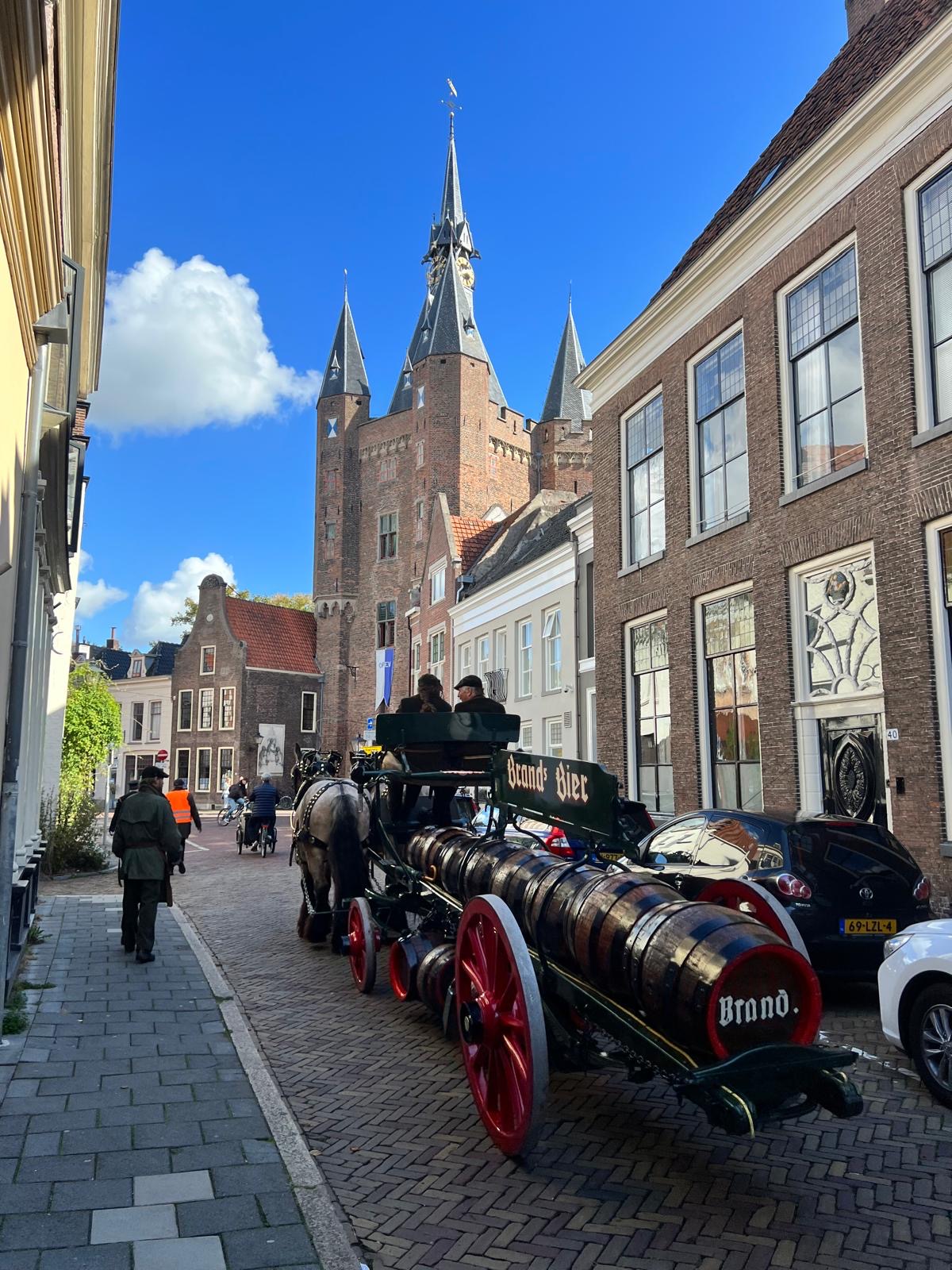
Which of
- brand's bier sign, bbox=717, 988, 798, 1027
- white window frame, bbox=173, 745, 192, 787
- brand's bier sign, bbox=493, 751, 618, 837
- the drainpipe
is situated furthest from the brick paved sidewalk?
white window frame, bbox=173, 745, 192, 787

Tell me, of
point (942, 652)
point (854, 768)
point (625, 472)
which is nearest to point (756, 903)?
point (942, 652)

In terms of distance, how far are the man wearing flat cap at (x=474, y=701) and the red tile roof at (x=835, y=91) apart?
9673 millimetres

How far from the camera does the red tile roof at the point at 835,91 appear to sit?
13695 millimetres

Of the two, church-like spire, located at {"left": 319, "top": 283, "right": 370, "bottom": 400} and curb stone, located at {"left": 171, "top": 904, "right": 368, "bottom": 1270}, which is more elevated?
church-like spire, located at {"left": 319, "top": 283, "right": 370, "bottom": 400}

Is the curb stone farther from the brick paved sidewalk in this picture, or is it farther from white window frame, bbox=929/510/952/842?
white window frame, bbox=929/510/952/842

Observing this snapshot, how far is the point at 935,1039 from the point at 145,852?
644cm

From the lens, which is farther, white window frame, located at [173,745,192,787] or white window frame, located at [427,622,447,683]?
white window frame, located at [173,745,192,787]

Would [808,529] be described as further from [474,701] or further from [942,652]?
[474,701]

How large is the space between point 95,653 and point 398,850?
207 feet

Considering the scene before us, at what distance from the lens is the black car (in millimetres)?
7059

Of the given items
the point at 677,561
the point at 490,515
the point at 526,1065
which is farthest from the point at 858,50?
the point at 490,515

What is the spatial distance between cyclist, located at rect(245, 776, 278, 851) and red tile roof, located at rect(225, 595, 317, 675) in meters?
31.8

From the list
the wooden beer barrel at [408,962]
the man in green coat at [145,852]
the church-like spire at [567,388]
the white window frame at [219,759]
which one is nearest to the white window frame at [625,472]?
the man in green coat at [145,852]

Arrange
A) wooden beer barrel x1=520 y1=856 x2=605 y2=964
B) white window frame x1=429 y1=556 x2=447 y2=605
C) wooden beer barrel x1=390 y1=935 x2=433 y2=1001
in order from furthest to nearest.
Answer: white window frame x1=429 y1=556 x2=447 y2=605 → wooden beer barrel x1=390 y1=935 x2=433 y2=1001 → wooden beer barrel x1=520 y1=856 x2=605 y2=964
